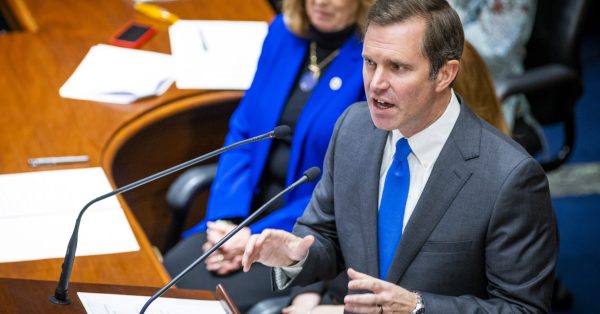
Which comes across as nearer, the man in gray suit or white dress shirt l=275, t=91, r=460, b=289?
the man in gray suit

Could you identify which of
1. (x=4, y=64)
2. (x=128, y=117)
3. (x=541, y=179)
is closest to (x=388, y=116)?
(x=541, y=179)

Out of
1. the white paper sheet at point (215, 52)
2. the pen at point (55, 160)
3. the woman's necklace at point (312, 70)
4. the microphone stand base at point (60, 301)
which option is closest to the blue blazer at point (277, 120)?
the woman's necklace at point (312, 70)

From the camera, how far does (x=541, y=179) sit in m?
1.48

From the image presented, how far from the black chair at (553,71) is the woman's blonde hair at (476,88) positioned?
2.00 feet

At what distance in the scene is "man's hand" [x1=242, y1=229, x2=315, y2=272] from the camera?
1520 millimetres

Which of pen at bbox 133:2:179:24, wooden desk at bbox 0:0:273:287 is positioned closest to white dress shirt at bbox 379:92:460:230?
wooden desk at bbox 0:0:273:287

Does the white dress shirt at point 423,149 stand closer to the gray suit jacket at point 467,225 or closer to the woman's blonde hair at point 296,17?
the gray suit jacket at point 467,225

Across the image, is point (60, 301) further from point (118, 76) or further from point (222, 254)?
point (118, 76)

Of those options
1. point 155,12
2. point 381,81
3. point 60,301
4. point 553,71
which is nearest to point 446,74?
point 381,81

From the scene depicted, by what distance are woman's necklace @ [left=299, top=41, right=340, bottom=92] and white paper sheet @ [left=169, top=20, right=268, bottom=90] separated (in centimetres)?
34

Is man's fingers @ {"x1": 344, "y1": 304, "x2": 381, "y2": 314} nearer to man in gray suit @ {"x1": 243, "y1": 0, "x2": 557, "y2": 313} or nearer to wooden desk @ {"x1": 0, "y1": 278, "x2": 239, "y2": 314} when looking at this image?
man in gray suit @ {"x1": 243, "y1": 0, "x2": 557, "y2": 313}

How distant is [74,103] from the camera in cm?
243

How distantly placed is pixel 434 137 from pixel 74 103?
4.00ft

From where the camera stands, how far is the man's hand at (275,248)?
4.99 ft
